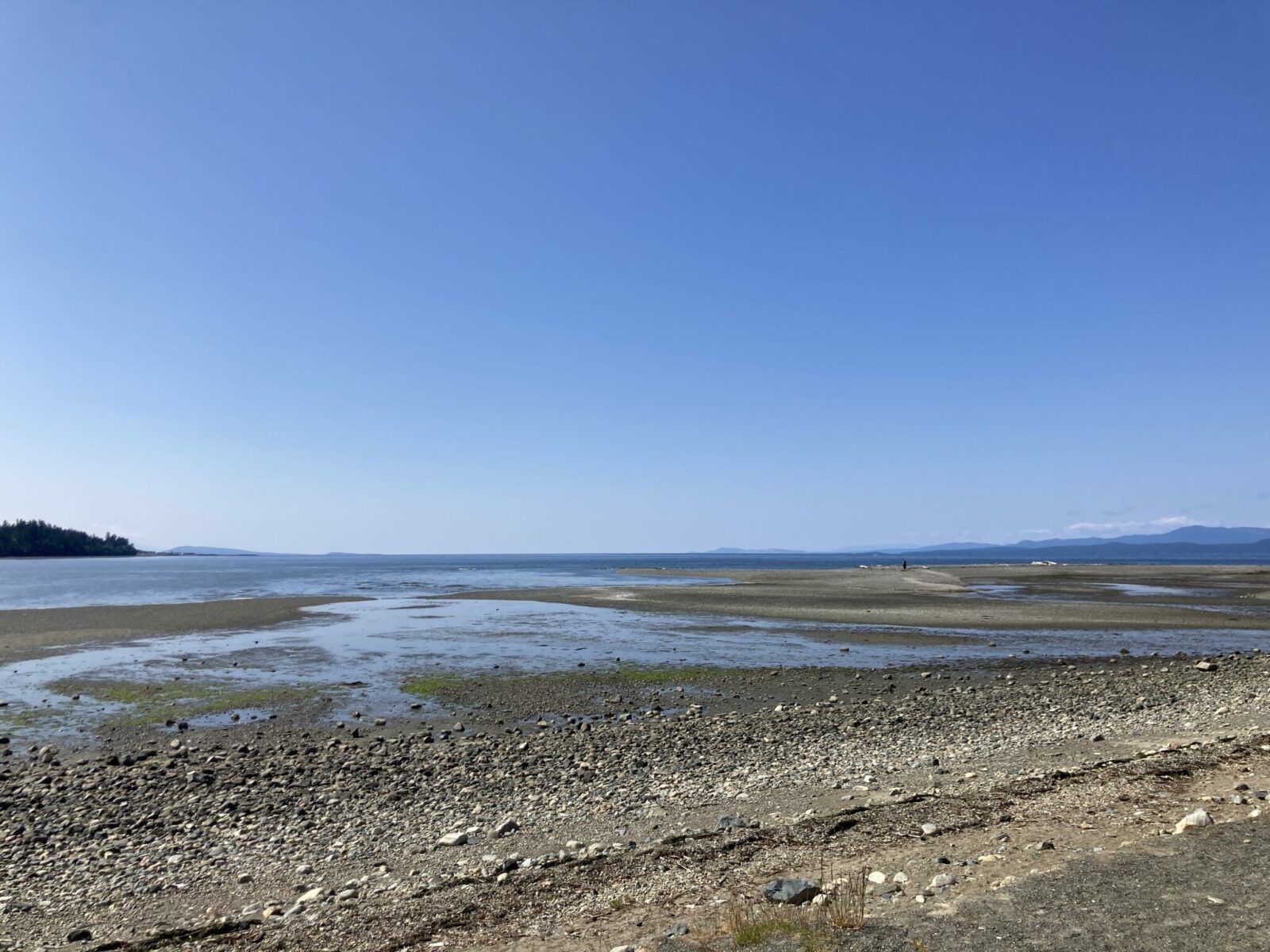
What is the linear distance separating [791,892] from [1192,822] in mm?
5465

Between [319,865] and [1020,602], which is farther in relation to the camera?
[1020,602]

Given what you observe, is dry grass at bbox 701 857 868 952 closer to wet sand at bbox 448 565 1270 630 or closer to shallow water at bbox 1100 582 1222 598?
wet sand at bbox 448 565 1270 630

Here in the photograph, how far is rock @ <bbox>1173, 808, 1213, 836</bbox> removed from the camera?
8.95 metres

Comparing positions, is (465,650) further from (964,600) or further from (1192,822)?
(964,600)

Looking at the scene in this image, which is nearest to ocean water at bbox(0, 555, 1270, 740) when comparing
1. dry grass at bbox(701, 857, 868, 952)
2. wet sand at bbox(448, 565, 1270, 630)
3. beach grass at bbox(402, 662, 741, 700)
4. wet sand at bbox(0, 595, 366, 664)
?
beach grass at bbox(402, 662, 741, 700)

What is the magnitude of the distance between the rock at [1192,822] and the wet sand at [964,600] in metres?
32.7

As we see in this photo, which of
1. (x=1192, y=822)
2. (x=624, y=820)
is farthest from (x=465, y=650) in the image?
(x=1192, y=822)

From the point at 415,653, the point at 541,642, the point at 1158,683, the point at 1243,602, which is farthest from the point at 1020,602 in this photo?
the point at 415,653

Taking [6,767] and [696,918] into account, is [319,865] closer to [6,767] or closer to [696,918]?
[696,918]

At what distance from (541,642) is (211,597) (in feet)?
154

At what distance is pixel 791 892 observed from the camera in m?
7.81

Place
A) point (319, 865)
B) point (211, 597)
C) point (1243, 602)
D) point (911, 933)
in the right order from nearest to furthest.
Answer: point (911, 933) < point (319, 865) < point (1243, 602) < point (211, 597)

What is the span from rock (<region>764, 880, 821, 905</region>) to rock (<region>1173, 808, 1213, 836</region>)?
4.81 m

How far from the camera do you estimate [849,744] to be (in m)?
15.9
